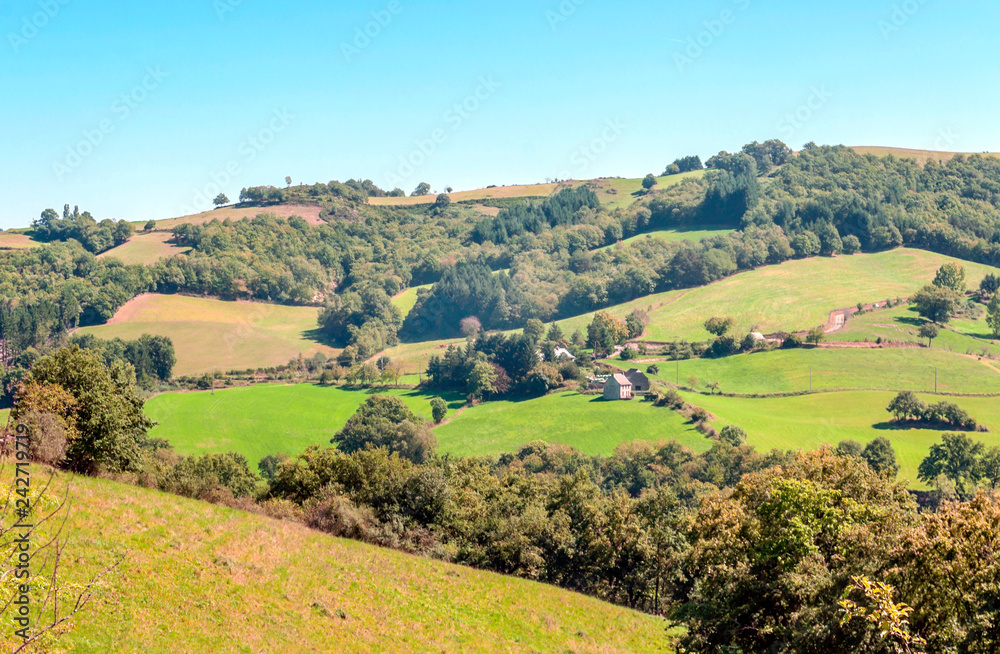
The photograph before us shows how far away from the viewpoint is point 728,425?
96438 mm

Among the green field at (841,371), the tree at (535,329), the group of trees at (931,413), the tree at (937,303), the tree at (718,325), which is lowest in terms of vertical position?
the group of trees at (931,413)

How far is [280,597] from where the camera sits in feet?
77.9

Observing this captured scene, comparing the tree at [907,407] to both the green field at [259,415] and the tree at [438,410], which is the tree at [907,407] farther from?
the green field at [259,415]

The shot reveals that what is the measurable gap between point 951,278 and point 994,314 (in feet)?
82.8

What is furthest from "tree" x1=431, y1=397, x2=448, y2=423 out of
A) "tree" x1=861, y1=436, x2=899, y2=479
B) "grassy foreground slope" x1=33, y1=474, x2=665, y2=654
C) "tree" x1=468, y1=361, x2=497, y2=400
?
"grassy foreground slope" x1=33, y1=474, x2=665, y2=654

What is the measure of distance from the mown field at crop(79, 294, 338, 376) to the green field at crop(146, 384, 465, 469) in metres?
19.3

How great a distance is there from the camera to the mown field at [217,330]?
491 ft

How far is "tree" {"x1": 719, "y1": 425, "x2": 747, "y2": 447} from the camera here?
302ft

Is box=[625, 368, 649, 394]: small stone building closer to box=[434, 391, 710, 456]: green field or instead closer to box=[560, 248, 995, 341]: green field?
box=[434, 391, 710, 456]: green field

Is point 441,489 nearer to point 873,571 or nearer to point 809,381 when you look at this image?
point 873,571

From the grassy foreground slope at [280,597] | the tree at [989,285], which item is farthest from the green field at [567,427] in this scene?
the tree at [989,285]

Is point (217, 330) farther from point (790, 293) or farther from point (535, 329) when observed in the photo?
point (790, 293)

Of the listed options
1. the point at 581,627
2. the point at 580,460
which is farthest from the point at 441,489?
the point at 580,460

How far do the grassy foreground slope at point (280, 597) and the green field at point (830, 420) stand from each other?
67.2 metres
